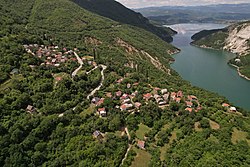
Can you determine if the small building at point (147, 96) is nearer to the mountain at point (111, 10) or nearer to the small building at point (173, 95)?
the small building at point (173, 95)

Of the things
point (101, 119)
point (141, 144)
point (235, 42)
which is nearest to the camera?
point (141, 144)

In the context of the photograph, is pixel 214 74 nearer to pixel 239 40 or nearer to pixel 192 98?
pixel 192 98

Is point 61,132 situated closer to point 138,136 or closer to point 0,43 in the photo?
point 138,136

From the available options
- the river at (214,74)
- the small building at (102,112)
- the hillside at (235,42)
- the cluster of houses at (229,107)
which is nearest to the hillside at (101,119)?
the cluster of houses at (229,107)

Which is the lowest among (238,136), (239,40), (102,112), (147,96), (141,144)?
(239,40)

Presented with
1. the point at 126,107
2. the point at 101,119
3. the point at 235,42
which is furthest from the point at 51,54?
the point at 235,42

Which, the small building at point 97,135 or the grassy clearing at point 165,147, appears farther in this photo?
the small building at point 97,135

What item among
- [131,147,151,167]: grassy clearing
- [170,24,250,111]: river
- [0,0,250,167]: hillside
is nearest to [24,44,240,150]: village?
[0,0,250,167]: hillside

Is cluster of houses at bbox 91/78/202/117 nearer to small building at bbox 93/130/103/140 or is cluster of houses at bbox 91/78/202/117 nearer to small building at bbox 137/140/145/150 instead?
small building at bbox 93/130/103/140
